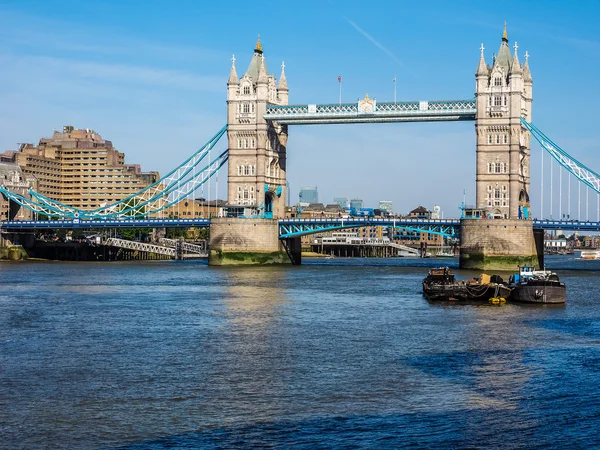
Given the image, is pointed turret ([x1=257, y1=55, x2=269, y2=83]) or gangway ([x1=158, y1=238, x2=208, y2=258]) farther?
gangway ([x1=158, y1=238, x2=208, y2=258])

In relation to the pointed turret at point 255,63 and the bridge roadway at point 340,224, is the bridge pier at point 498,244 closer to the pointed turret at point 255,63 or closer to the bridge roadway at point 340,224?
the bridge roadway at point 340,224

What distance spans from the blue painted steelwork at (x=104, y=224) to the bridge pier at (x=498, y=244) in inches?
1119

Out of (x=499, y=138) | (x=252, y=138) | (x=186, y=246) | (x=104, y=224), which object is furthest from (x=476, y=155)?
(x=186, y=246)

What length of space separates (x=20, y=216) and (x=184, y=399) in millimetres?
119381

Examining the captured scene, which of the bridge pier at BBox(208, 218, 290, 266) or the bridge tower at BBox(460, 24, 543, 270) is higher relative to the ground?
the bridge tower at BBox(460, 24, 543, 270)

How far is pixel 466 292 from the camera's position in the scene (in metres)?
60.2

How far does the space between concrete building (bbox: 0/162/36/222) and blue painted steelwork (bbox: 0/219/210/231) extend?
11.2 meters

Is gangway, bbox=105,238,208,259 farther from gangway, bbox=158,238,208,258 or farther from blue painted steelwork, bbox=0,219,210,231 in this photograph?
blue painted steelwork, bbox=0,219,210,231

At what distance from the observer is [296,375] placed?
1289 inches

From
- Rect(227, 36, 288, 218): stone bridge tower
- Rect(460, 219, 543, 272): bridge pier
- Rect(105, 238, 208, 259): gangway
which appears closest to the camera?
Rect(460, 219, 543, 272): bridge pier

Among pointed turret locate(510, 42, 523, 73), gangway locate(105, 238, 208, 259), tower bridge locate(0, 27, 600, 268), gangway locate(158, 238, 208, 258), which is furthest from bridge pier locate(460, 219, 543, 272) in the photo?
gangway locate(158, 238, 208, 258)

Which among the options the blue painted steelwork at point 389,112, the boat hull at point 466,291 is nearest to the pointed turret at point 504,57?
the blue painted steelwork at point 389,112

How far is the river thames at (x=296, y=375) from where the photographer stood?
83.6 ft

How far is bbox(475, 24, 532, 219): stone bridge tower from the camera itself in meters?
106
